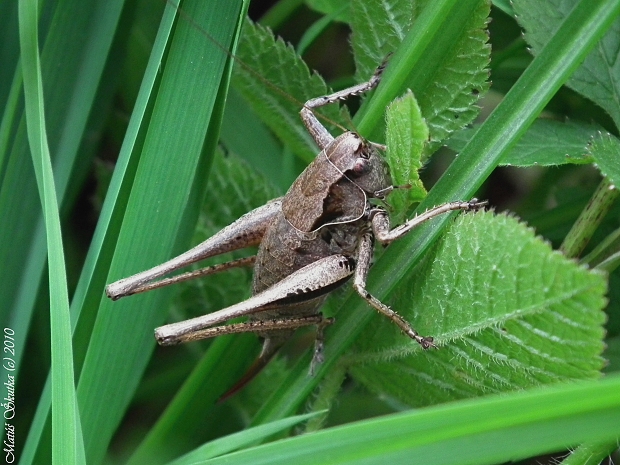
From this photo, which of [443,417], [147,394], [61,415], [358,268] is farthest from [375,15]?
[147,394]

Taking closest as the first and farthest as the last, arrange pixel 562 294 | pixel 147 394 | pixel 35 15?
pixel 562 294
pixel 35 15
pixel 147 394

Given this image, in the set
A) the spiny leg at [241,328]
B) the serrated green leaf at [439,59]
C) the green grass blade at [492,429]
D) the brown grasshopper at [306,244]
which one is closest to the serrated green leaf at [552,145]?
the serrated green leaf at [439,59]

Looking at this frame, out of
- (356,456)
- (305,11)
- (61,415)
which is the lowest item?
(61,415)

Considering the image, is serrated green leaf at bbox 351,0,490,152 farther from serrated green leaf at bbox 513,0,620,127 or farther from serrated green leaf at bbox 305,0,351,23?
serrated green leaf at bbox 305,0,351,23

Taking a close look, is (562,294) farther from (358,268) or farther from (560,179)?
(560,179)

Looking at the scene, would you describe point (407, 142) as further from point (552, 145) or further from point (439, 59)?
point (552, 145)

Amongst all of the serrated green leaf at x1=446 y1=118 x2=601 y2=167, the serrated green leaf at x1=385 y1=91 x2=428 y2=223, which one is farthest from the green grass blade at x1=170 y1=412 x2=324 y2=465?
the serrated green leaf at x1=446 y1=118 x2=601 y2=167
